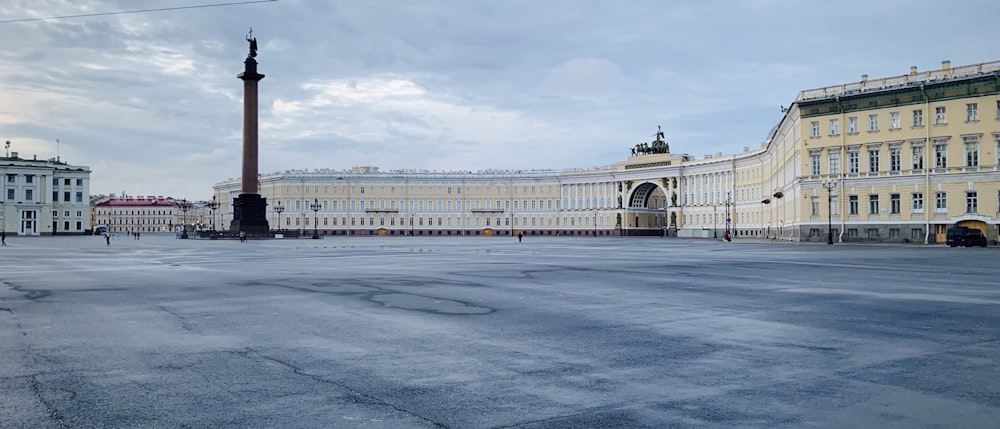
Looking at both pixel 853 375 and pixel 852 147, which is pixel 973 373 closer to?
pixel 853 375

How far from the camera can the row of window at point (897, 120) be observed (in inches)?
2197

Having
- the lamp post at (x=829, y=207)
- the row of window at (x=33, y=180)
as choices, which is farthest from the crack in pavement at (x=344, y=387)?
the row of window at (x=33, y=180)

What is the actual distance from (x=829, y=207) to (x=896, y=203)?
495 cm

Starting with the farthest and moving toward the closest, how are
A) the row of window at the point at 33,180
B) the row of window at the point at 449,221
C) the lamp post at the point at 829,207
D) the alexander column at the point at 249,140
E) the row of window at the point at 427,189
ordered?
1. the row of window at the point at 427,189
2. the row of window at the point at 449,221
3. the row of window at the point at 33,180
4. the alexander column at the point at 249,140
5. the lamp post at the point at 829,207

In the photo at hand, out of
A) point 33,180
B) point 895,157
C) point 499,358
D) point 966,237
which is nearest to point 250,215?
point 895,157

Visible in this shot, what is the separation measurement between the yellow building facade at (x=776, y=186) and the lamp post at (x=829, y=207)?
21 cm

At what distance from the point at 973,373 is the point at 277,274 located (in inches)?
787

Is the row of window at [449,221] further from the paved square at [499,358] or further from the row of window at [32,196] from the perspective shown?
the paved square at [499,358]

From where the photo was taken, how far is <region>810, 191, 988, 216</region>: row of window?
184 ft

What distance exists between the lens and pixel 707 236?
388 ft

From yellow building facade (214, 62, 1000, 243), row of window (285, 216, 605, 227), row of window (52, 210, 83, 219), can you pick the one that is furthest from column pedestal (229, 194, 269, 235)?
row of window (52, 210, 83, 219)

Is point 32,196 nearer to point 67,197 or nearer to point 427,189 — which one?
point 67,197

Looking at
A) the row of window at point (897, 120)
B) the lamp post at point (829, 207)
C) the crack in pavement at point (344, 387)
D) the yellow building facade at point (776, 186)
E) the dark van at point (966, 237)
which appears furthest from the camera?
the lamp post at point (829, 207)

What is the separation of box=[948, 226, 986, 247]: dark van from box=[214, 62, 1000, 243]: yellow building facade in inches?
164
